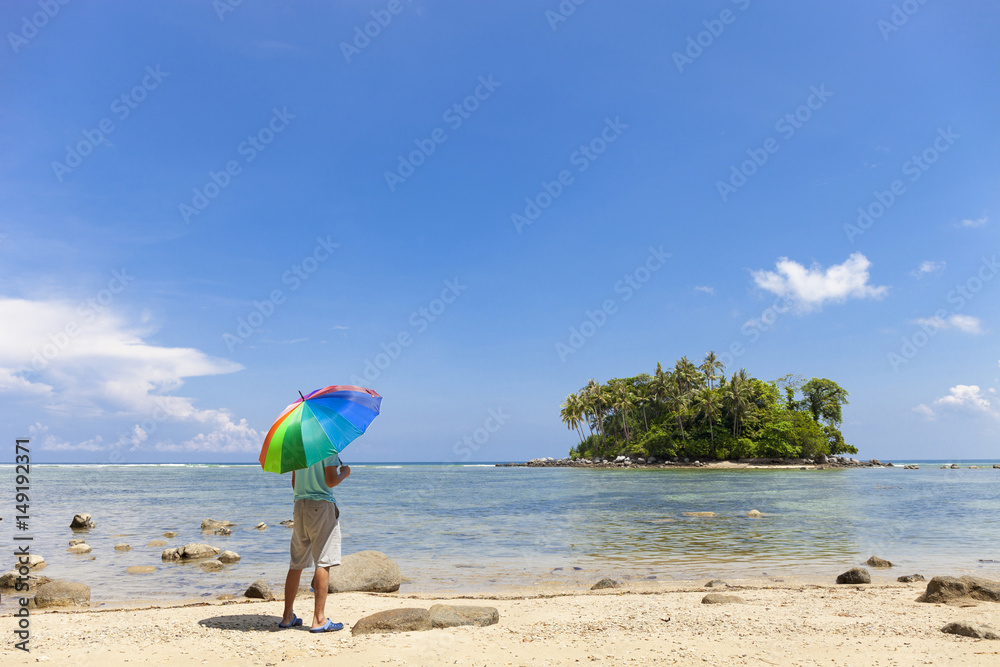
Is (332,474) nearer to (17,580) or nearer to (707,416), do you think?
(17,580)

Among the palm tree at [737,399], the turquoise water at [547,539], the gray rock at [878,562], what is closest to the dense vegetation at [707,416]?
the palm tree at [737,399]

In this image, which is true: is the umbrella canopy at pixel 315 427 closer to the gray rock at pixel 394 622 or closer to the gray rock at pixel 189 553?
the gray rock at pixel 394 622

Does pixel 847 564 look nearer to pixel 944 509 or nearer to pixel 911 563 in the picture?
pixel 911 563

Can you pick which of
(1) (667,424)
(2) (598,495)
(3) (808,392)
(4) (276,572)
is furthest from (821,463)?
(4) (276,572)

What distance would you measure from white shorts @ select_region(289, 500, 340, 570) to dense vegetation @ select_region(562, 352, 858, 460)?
8870 centimetres

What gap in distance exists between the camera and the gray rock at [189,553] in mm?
15211

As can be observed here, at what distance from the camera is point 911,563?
568 inches

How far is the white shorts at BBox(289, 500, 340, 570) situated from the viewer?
687 cm

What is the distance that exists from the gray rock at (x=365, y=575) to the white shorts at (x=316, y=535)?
13.5 ft

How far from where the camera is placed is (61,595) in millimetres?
10172

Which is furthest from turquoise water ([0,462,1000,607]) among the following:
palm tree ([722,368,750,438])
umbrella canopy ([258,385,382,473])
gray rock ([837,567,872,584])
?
palm tree ([722,368,750,438])

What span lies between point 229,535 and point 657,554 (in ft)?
45.8

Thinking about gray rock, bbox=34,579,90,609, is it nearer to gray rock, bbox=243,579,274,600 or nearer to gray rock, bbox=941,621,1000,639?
gray rock, bbox=243,579,274,600

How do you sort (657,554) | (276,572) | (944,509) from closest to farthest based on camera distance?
(276,572) → (657,554) → (944,509)
